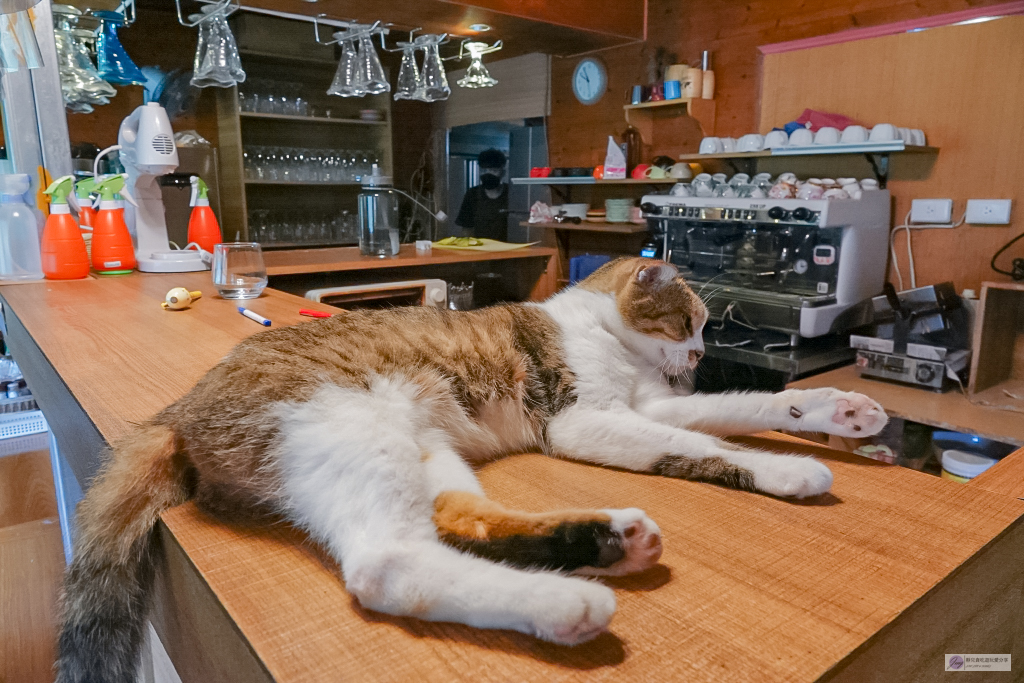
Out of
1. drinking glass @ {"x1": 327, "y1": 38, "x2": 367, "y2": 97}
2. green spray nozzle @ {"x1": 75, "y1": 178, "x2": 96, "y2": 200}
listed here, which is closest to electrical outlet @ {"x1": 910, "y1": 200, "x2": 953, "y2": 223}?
drinking glass @ {"x1": 327, "y1": 38, "x2": 367, "y2": 97}

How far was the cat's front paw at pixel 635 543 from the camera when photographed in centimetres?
56

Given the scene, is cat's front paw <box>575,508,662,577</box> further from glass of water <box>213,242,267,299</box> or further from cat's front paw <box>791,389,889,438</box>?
glass of water <box>213,242,267,299</box>

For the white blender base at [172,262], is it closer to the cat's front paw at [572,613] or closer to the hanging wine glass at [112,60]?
the hanging wine glass at [112,60]

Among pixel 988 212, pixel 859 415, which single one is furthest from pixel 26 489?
pixel 988 212

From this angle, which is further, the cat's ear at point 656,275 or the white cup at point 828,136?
the white cup at point 828,136

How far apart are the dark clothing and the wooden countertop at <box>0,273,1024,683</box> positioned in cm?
422

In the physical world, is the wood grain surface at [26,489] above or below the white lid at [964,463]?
below

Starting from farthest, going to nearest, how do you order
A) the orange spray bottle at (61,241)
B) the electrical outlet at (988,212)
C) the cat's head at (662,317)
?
the electrical outlet at (988,212) → the orange spray bottle at (61,241) → the cat's head at (662,317)

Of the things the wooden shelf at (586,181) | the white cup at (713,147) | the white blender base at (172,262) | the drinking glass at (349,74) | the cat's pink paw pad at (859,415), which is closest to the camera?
the cat's pink paw pad at (859,415)

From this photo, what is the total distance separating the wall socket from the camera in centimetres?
280

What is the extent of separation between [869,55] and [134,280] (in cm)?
329

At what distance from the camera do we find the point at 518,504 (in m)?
0.72

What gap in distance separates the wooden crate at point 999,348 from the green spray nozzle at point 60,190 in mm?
3267

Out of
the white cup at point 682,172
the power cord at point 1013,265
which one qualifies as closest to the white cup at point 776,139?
the white cup at point 682,172
